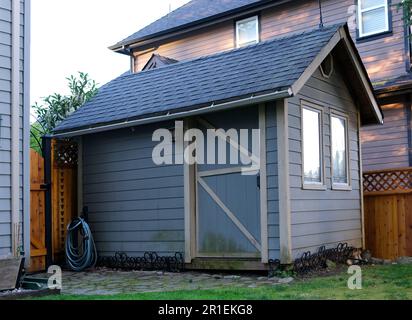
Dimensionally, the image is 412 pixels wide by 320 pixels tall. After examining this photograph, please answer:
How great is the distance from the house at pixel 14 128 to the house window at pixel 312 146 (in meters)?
4.05

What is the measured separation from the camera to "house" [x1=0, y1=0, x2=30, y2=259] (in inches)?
279

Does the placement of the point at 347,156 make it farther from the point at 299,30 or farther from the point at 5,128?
the point at 299,30

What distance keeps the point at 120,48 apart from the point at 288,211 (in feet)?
43.5

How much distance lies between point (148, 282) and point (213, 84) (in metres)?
3.31

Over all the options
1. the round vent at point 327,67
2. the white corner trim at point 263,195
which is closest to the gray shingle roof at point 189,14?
the round vent at point 327,67

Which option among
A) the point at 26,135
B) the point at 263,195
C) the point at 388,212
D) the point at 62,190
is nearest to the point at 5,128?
the point at 26,135

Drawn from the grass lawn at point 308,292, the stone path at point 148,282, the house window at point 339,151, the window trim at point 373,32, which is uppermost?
the window trim at point 373,32

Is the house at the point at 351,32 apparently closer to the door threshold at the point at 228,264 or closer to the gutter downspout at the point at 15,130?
the door threshold at the point at 228,264

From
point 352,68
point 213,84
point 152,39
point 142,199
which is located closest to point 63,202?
point 142,199

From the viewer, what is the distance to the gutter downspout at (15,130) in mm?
7137

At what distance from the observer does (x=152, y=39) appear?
18625 mm

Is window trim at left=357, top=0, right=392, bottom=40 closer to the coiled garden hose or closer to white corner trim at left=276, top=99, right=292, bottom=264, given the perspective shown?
white corner trim at left=276, top=99, right=292, bottom=264

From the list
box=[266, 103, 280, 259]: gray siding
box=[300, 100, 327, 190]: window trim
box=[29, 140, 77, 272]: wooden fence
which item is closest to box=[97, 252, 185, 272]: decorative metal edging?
box=[29, 140, 77, 272]: wooden fence
